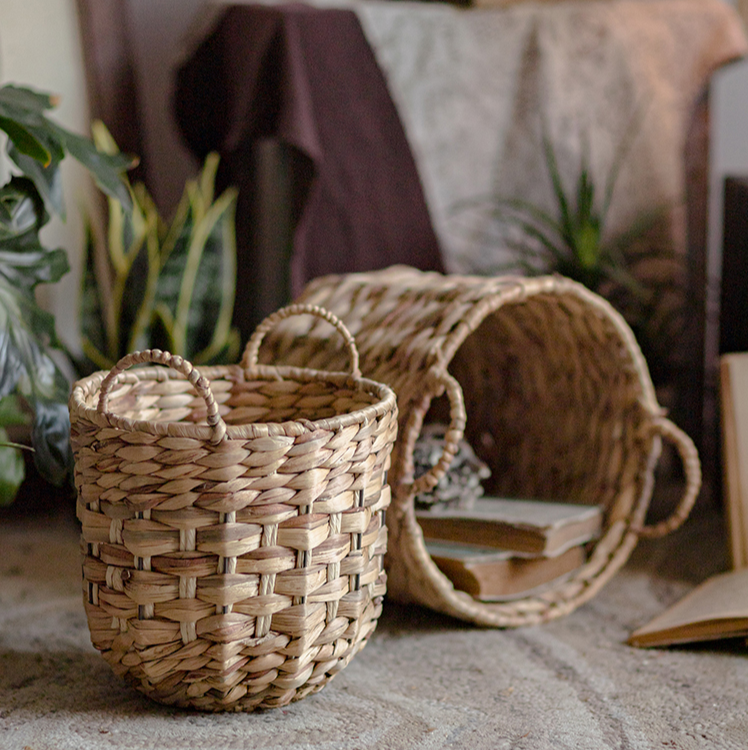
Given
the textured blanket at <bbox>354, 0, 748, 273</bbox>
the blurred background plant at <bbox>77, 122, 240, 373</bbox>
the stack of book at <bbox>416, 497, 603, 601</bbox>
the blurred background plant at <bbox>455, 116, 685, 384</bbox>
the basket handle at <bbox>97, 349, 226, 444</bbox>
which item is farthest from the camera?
the textured blanket at <bbox>354, 0, 748, 273</bbox>

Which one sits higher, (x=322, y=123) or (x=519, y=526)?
(x=322, y=123)

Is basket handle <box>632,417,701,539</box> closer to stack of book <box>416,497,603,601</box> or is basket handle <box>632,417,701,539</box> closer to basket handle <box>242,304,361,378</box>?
stack of book <box>416,497,603,601</box>

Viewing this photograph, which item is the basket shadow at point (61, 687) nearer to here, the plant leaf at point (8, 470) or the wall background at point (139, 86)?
the plant leaf at point (8, 470)

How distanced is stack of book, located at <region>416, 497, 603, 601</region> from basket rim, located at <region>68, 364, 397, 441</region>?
24cm

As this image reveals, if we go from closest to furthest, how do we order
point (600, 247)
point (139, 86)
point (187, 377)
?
point (187, 377) → point (600, 247) → point (139, 86)

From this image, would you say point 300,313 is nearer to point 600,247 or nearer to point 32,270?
point 32,270

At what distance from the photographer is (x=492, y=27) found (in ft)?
4.96

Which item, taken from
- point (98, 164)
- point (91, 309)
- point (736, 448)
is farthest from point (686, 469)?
point (91, 309)

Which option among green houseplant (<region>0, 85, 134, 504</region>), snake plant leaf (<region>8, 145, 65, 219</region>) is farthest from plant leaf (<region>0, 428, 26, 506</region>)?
snake plant leaf (<region>8, 145, 65, 219</region>)

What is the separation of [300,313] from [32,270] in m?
0.30

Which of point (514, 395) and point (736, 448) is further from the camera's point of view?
point (514, 395)

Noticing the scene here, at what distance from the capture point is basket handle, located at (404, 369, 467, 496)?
804mm

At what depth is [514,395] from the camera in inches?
48.9

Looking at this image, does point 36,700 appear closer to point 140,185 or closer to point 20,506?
point 20,506
